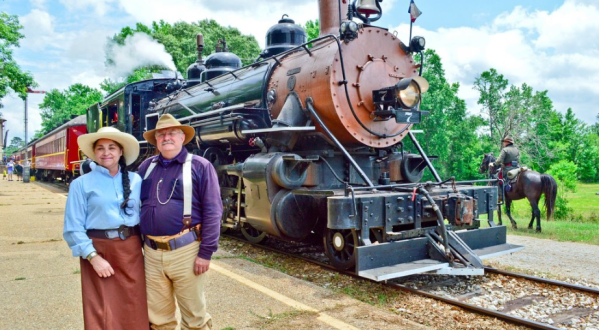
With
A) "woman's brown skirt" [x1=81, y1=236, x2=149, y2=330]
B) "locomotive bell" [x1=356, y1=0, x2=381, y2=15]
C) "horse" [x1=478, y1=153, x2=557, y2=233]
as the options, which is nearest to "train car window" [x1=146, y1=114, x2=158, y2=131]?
"locomotive bell" [x1=356, y1=0, x2=381, y2=15]

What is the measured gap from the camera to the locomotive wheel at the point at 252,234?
283 inches

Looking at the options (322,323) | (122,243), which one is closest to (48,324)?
(122,243)

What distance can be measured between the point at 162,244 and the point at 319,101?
338cm

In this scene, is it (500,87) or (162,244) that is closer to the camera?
(162,244)

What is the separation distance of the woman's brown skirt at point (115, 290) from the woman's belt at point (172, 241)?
0.10 meters

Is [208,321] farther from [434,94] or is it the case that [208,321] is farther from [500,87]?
[500,87]

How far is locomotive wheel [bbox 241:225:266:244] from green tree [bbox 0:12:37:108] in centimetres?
1426

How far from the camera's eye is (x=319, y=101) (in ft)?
19.0

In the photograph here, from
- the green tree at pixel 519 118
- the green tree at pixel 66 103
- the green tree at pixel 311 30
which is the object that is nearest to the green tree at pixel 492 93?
the green tree at pixel 519 118

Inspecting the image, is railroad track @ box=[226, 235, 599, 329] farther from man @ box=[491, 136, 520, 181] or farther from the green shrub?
the green shrub

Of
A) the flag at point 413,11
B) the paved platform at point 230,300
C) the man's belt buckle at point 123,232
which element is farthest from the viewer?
the flag at point 413,11

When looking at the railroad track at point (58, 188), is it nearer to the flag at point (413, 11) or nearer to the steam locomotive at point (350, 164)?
the steam locomotive at point (350, 164)

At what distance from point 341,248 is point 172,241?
2.91m

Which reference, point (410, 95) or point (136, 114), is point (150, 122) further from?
point (410, 95)
